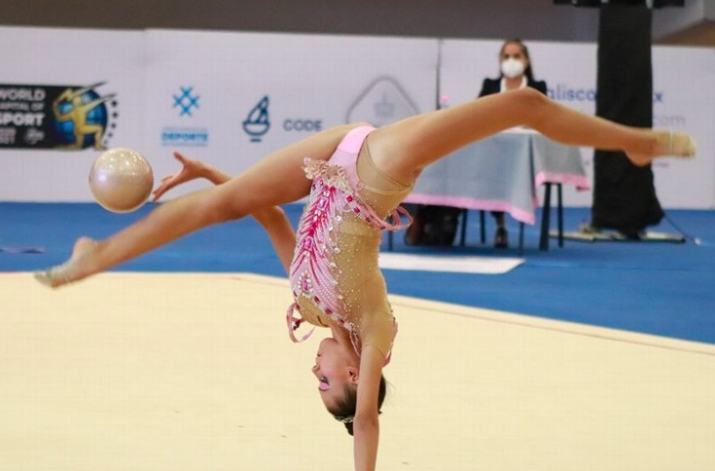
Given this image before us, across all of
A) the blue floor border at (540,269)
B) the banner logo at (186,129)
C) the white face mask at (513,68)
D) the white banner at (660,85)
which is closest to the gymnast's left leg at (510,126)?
the blue floor border at (540,269)

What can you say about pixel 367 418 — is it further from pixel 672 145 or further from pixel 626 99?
pixel 626 99

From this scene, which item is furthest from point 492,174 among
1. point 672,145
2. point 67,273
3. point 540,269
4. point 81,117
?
point 81,117

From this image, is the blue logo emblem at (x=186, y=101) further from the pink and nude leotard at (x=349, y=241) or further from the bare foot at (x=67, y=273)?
the bare foot at (x=67, y=273)

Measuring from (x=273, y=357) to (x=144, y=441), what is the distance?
115 cm

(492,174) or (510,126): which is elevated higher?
(510,126)

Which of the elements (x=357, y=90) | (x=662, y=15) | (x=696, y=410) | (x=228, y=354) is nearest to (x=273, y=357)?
(x=228, y=354)

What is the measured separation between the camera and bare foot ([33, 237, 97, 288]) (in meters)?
2.64

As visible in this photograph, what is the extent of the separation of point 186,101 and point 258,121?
703 mm

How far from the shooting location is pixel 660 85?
11289mm

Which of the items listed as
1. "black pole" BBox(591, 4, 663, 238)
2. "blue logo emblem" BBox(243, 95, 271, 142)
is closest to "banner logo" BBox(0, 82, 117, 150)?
"blue logo emblem" BBox(243, 95, 271, 142)

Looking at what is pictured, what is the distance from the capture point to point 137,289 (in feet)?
18.9

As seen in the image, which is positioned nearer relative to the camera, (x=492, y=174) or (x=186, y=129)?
(x=492, y=174)

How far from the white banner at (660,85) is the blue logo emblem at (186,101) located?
92.6 inches

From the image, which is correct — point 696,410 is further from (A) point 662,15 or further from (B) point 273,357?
(A) point 662,15
